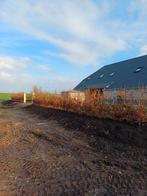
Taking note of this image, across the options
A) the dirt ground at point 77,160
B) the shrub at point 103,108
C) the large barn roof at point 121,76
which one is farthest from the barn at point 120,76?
the dirt ground at point 77,160

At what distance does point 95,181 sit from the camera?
6691mm

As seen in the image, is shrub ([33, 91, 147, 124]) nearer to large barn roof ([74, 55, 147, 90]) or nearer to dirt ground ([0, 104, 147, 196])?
dirt ground ([0, 104, 147, 196])

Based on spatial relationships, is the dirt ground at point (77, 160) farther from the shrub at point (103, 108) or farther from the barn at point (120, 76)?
the barn at point (120, 76)

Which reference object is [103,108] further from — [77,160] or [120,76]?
[120,76]

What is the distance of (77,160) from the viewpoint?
8.41 metres

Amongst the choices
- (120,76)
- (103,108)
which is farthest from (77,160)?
(120,76)

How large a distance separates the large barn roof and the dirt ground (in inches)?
673

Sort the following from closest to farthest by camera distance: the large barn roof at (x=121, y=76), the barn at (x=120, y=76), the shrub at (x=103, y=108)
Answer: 1. the shrub at (x=103, y=108)
2. the barn at (x=120, y=76)
3. the large barn roof at (x=121, y=76)

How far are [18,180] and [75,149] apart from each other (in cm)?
294

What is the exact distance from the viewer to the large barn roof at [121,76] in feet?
101

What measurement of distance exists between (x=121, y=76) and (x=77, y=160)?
27075mm

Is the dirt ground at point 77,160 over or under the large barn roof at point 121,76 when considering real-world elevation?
under

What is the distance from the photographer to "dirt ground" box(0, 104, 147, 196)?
6371 mm

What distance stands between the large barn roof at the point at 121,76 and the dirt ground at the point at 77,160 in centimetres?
1710
